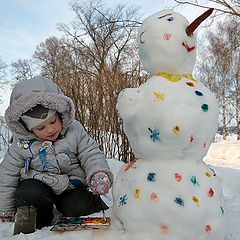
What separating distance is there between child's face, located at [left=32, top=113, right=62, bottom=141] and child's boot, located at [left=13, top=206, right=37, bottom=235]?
0.47 m

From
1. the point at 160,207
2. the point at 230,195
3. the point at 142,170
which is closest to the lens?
the point at 160,207

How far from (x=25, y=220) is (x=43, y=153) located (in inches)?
17.5

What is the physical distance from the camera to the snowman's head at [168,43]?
121cm

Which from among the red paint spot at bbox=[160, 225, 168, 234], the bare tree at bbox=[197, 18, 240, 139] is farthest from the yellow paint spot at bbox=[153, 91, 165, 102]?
the bare tree at bbox=[197, 18, 240, 139]

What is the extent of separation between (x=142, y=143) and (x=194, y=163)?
26cm

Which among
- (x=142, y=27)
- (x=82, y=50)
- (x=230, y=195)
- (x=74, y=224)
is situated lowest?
(x=230, y=195)

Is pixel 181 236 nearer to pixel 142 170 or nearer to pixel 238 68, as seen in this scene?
pixel 142 170

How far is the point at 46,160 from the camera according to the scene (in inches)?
67.9

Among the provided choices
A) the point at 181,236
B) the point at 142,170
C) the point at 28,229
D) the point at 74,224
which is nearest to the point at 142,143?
the point at 142,170

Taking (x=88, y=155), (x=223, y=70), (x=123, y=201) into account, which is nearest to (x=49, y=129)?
(x=88, y=155)

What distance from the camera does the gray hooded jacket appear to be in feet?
5.44

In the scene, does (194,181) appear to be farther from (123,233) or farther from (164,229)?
(123,233)

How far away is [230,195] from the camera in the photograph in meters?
2.39

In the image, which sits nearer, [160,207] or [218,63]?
[160,207]
